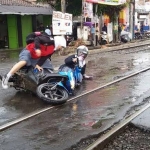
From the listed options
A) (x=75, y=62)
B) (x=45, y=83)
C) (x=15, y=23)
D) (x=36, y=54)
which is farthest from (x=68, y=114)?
(x=15, y=23)

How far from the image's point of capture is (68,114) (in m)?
7.25

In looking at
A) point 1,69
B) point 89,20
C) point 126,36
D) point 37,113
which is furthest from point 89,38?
point 37,113

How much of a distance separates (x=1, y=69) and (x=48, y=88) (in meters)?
6.18

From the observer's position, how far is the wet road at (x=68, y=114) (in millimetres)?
5727

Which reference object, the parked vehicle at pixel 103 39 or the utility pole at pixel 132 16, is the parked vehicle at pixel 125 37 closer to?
the utility pole at pixel 132 16

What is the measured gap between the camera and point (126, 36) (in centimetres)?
3166

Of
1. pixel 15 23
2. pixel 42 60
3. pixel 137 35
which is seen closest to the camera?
pixel 42 60

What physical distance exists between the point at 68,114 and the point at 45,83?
1420 mm

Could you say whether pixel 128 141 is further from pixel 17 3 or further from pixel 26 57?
pixel 17 3

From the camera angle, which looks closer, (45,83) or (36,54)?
(45,83)

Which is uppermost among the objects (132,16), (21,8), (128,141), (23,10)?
(21,8)

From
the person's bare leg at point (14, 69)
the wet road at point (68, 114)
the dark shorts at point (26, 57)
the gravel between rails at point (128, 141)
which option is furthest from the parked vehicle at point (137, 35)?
the gravel between rails at point (128, 141)

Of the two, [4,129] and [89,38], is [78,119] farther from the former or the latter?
[89,38]

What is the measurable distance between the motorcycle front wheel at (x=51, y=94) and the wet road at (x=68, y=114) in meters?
0.16
